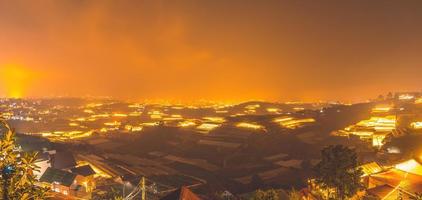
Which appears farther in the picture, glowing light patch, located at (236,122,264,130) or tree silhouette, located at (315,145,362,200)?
A: glowing light patch, located at (236,122,264,130)

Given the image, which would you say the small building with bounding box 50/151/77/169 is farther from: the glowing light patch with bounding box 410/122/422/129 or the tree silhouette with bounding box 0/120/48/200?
the glowing light patch with bounding box 410/122/422/129

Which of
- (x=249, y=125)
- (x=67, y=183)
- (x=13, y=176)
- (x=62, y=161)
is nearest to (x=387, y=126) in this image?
(x=249, y=125)

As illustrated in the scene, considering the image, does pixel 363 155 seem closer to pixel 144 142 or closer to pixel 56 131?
pixel 144 142

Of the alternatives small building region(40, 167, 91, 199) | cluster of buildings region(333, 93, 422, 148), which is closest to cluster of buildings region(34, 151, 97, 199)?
small building region(40, 167, 91, 199)

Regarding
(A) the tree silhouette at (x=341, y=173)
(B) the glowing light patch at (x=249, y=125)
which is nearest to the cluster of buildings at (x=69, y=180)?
(A) the tree silhouette at (x=341, y=173)

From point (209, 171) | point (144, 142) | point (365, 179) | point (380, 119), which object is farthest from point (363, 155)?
point (144, 142)
